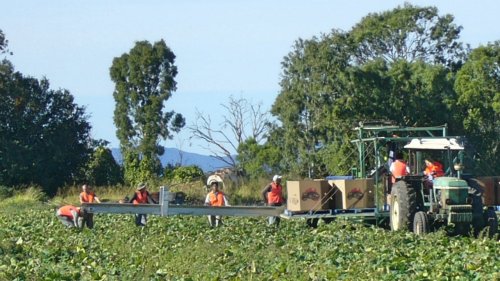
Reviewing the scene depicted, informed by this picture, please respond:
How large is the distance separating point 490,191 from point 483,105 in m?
28.5

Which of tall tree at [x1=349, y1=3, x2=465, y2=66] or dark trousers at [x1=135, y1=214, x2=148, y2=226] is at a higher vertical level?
tall tree at [x1=349, y1=3, x2=465, y2=66]

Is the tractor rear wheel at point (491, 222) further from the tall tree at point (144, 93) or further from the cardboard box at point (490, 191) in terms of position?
the tall tree at point (144, 93)

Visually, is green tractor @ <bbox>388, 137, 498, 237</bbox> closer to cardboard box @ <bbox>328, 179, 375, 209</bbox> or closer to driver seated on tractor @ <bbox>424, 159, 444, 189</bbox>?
driver seated on tractor @ <bbox>424, 159, 444, 189</bbox>

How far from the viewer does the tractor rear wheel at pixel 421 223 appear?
78.1ft

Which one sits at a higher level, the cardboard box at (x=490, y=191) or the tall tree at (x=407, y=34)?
the tall tree at (x=407, y=34)

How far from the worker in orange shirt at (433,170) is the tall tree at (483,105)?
2734 centimetres

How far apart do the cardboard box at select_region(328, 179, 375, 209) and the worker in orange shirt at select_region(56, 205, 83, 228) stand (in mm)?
6296

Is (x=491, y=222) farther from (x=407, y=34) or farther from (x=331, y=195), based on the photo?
(x=407, y=34)

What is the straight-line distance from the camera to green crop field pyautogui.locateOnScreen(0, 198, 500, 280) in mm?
16375

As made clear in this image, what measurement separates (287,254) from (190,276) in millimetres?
2683

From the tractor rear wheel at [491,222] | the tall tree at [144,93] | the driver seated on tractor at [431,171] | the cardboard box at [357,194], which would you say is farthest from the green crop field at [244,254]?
the tall tree at [144,93]

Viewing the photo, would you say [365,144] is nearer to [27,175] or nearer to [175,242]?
[175,242]

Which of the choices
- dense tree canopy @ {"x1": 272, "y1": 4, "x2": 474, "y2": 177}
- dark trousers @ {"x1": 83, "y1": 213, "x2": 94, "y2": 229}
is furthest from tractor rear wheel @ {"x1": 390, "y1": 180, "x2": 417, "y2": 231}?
dense tree canopy @ {"x1": 272, "y1": 4, "x2": 474, "y2": 177}

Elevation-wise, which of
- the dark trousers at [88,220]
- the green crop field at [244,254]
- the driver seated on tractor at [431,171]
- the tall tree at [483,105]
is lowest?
the green crop field at [244,254]
